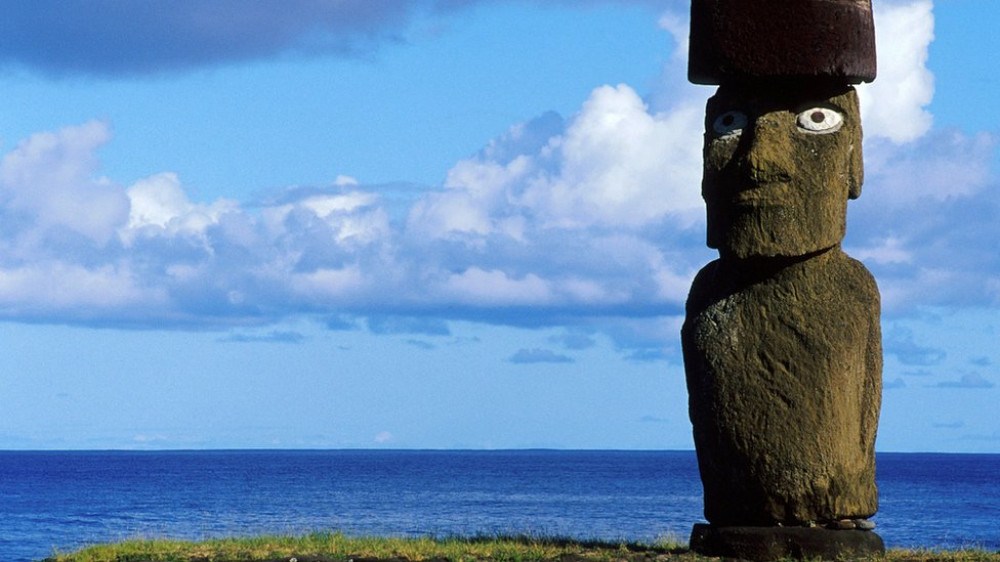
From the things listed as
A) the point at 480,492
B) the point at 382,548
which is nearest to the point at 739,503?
the point at 382,548

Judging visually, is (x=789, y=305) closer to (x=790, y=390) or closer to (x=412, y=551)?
(x=790, y=390)

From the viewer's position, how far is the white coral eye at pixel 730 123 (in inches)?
658

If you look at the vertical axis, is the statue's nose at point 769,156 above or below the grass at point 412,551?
above

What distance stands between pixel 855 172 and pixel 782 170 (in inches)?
38.2

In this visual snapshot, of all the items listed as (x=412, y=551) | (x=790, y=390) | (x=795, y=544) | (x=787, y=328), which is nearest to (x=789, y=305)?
(x=787, y=328)

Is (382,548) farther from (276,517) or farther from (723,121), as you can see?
(276,517)

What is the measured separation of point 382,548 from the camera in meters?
17.3

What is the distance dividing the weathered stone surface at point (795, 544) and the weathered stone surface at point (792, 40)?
485 centimetres

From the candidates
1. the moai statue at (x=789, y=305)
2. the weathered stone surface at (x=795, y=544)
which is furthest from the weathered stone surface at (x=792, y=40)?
the weathered stone surface at (x=795, y=544)

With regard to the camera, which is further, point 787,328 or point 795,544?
point 787,328

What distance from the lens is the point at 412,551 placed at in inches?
661

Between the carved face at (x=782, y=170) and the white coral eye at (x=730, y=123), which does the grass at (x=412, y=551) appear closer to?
the carved face at (x=782, y=170)

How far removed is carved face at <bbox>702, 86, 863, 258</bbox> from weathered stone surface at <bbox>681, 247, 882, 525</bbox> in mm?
338

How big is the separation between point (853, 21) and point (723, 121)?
1.74 m
